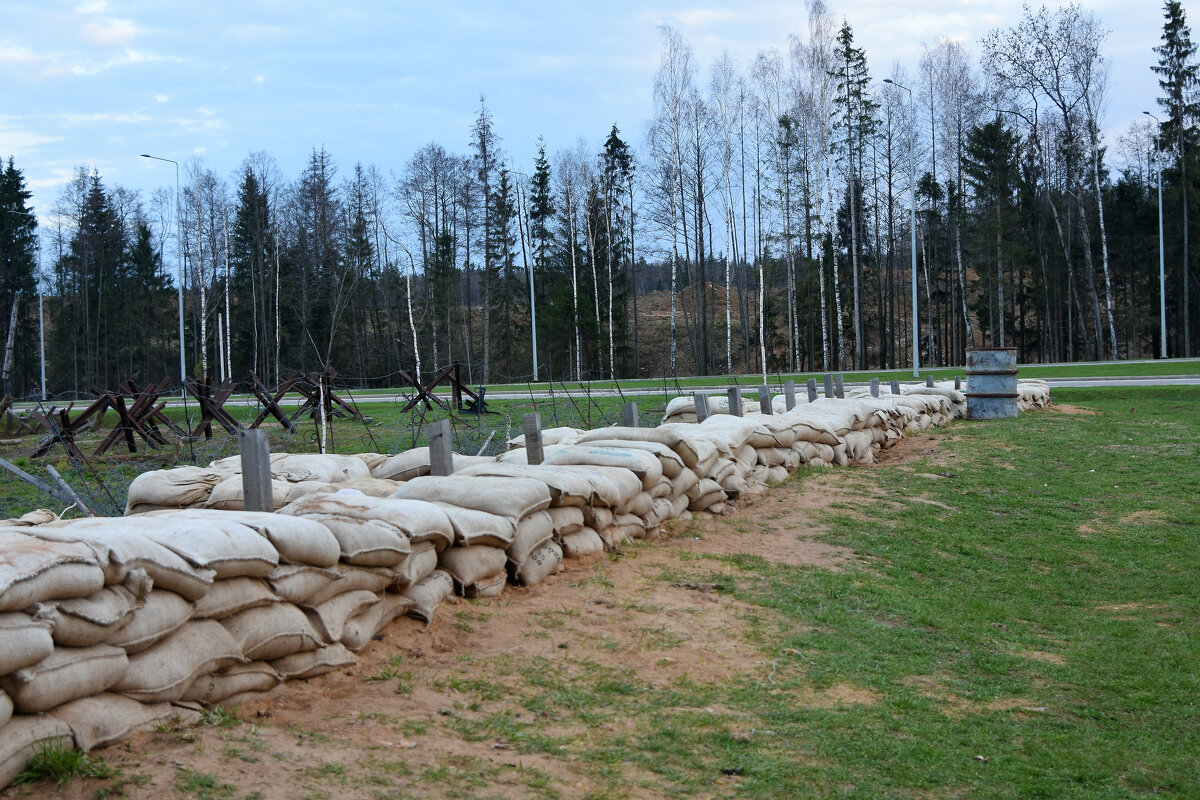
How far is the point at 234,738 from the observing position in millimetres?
3229

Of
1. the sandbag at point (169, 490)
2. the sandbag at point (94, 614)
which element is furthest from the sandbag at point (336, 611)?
the sandbag at point (169, 490)

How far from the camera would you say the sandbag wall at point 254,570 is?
9.55ft

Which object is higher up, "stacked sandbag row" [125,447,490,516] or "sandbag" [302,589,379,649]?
"stacked sandbag row" [125,447,490,516]

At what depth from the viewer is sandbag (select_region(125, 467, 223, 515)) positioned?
6547 millimetres

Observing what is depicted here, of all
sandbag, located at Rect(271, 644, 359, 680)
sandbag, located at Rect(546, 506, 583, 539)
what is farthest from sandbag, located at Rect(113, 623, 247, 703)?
sandbag, located at Rect(546, 506, 583, 539)

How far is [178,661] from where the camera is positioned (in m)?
3.34

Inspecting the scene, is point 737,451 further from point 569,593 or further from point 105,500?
point 105,500

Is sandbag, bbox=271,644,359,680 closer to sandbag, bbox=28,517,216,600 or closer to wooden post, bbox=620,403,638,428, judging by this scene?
sandbag, bbox=28,517,216,600

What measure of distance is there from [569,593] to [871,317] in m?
47.2

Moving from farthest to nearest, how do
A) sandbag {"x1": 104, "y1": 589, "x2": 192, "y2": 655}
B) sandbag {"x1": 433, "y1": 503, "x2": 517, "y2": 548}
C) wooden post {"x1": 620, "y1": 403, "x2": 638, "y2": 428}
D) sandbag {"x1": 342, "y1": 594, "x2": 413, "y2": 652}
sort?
1. wooden post {"x1": 620, "y1": 403, "x2": 638, "y2": 428}
2. sandbag {"x1": 433, "y1": 503, "x2": 517, "y2": 548}
3. sandbag {"x1": 342, "y1": 594, "x2": 413, "y2": 652}
4. sandbag {"x1": 104, "y1": 589, "x2": 192, "y2": 655}

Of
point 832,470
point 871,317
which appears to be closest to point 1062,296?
point 871,317

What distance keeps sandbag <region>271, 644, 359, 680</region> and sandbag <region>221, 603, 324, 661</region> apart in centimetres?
3

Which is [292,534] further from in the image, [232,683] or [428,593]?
[428,593]

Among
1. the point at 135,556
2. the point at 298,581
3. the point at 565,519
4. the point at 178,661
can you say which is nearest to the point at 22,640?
the point at 135,556
